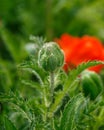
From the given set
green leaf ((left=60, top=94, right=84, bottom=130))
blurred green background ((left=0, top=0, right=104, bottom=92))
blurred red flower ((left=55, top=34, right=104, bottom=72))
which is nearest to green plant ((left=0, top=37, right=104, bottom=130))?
green leaf ((left=60, top=94, right=84, bottom=130))

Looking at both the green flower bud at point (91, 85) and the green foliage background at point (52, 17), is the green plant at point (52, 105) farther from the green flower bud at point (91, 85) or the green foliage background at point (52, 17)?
the green foliage background at point (52, 17)

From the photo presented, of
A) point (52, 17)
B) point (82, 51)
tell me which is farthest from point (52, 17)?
point (82, 51)

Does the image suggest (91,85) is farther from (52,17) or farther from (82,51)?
(52,17)

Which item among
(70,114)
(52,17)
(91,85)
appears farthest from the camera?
(52,17)

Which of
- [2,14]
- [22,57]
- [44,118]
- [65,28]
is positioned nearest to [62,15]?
[65,28]

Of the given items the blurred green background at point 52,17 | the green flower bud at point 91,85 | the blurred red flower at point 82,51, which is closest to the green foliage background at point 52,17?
the blurred green background at point 52,17

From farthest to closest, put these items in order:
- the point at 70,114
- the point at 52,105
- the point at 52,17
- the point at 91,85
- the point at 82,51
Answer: the point at 52,17 → the point at 82,51 → the point at 91,85 → the point at 52,105 → the point at 70,114

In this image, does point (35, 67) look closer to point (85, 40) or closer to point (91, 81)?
point (91, 81)
